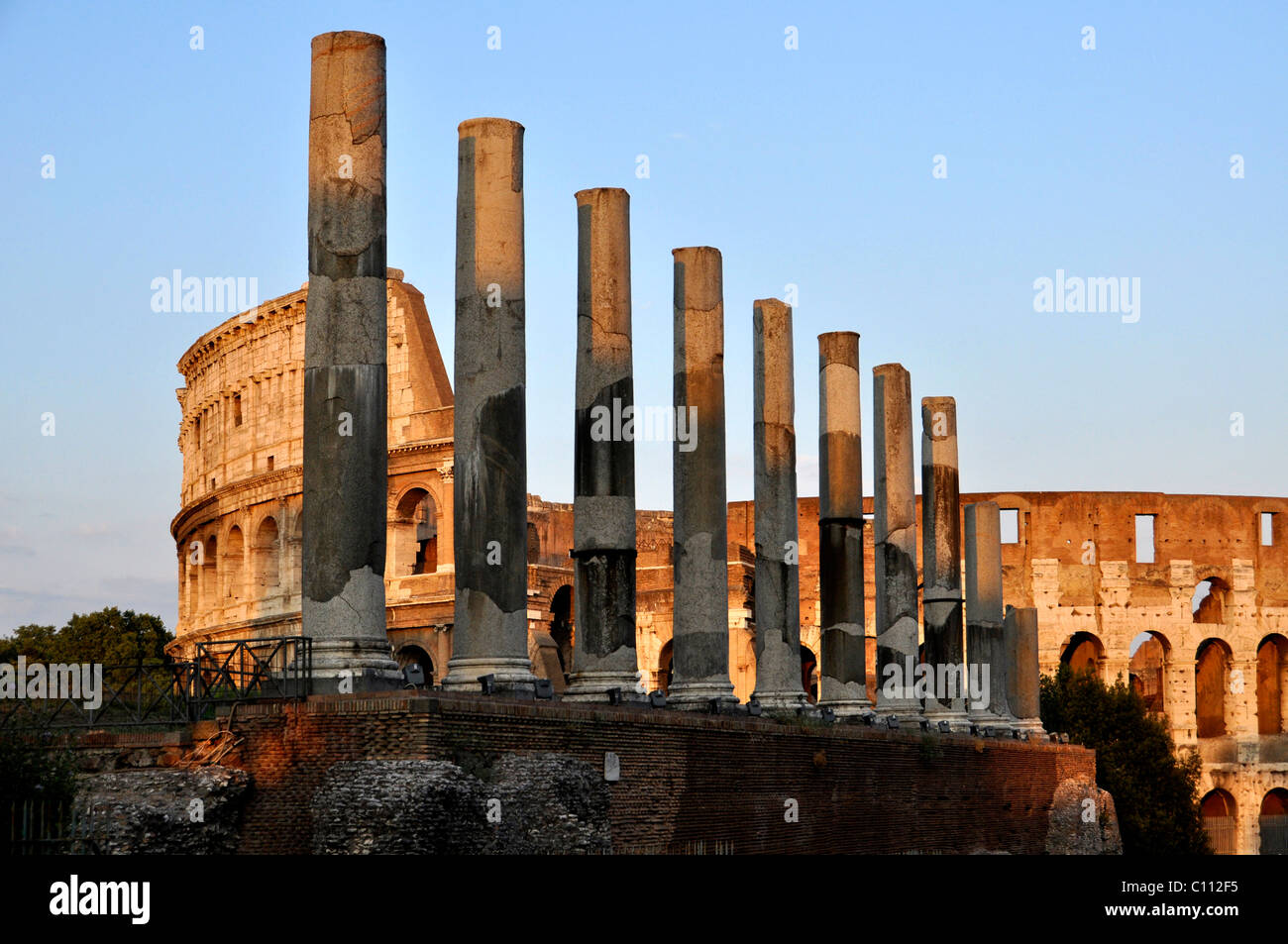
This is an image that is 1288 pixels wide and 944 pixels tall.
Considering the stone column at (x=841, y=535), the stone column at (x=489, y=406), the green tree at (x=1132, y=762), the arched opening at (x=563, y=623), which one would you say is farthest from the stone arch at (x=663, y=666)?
the stone column at (x=489, y=406)

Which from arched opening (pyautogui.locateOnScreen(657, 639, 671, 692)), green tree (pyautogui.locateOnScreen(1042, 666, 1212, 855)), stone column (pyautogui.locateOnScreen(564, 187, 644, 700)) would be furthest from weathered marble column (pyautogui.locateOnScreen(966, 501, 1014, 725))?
stone column (pyautogui.locateOnScreen(564, 187, 644, 700))

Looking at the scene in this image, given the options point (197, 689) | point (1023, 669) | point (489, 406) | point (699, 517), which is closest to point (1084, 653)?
point (1023, 669)

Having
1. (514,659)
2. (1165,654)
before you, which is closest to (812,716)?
(514,659)

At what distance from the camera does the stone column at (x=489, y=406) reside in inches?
667

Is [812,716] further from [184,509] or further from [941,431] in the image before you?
[184,509]

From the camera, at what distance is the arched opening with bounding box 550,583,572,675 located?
45500 mm

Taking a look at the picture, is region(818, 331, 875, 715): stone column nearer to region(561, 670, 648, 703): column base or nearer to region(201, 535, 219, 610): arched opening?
region(561, 670, 648, 703): column base

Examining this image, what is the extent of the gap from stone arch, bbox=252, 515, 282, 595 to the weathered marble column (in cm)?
2624

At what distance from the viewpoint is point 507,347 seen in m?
17.3

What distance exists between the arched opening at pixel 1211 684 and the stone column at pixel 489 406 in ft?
137

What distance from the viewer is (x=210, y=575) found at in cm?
5841

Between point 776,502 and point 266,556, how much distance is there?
3280 cm

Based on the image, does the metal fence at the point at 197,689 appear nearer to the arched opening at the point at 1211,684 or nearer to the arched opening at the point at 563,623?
the arched opening at the point at 563,623

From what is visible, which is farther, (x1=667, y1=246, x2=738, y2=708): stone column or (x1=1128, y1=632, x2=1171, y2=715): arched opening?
(x1=1128, y1=632, x2=1171, y2=715): arched opening
